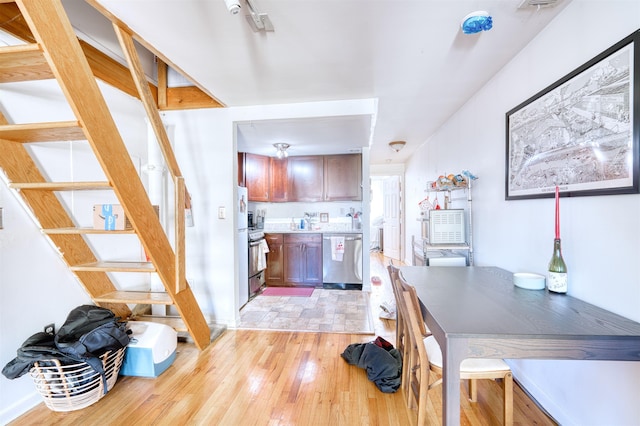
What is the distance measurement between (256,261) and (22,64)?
2.98 meters

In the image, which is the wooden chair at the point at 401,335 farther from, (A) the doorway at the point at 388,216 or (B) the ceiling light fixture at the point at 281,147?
(A) the doorway at the point at 388,216

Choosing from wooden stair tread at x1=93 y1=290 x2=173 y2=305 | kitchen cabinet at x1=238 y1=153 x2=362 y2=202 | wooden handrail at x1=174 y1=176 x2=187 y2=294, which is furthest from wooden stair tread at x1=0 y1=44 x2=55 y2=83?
kitchen cabinet at x1=238 y1=153 x2=362 y2=202

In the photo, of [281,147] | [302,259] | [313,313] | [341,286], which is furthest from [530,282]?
[281,147]

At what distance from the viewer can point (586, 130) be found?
1272mm

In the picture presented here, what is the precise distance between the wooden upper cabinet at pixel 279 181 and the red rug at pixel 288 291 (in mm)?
1533

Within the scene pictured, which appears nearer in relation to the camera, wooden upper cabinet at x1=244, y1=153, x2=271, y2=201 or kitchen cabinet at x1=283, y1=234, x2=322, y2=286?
kitchen cabinet at x1=283, y1=234, x2=322, y2=286

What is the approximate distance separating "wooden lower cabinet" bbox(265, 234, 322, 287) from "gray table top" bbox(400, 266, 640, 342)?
104 inches

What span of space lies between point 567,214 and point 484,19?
112 cm

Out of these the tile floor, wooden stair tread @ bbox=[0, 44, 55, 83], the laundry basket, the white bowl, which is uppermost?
wooden stair tread @ bbox=[0, 44, 55, 83]

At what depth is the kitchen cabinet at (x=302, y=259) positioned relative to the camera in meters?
4.18

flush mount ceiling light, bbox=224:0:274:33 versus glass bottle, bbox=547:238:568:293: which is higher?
flush mount ceiling light, bbox=224:0:274:33

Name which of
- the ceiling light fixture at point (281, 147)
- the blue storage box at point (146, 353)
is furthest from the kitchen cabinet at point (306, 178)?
the blue storage box at point (146, 353)

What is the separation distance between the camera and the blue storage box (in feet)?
6.15

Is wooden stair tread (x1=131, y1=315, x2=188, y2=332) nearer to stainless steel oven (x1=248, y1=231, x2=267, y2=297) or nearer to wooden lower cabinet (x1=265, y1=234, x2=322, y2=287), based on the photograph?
stainless steel oven (x1=248, y1=231, x2=267, y2=297)
